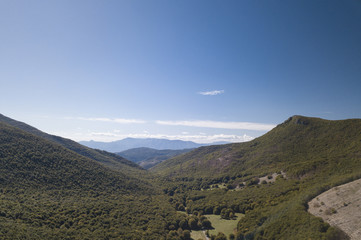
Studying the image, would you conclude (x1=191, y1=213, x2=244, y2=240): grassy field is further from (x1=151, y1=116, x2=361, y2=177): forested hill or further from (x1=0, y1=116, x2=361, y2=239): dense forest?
(x1=151, y1=116, x2=361, y2=177): forested hill

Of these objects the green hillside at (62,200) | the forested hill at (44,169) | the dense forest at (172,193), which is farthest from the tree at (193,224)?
the forested hill at (44,169)

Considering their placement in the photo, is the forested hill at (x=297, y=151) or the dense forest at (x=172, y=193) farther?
the forested hill at (x=297, y=151)

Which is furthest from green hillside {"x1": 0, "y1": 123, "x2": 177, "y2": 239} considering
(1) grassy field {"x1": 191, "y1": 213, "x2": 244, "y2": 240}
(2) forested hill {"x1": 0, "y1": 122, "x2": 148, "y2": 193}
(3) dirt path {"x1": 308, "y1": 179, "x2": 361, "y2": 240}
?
(3) dirt path {"x1": 308, "y1": 179, "x2": 361, "y2": 240}

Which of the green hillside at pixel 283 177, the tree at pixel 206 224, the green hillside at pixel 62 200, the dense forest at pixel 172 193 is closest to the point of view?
the green hillside at pixel 283 177

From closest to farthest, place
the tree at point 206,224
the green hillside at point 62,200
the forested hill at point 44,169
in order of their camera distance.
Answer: the green hillside at point 62,200 < the tree at point 206,224 < the forested hill at point 44,169

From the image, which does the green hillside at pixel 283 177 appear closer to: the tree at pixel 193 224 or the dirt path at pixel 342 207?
the dirt path at pixel 342 207

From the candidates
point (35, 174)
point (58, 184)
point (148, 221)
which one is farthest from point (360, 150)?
point (35, 174)

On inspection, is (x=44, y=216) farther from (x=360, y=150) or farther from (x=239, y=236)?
(x=360, y=150)

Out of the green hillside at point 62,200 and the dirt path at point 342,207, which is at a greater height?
the dirt path at point 342,207
